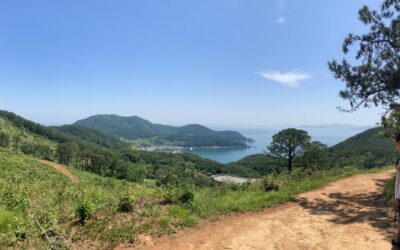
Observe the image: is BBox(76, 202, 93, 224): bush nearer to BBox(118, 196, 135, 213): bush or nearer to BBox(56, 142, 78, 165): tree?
BBox(118, 196, 135, 213): bush

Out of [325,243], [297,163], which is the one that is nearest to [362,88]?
[325,243]

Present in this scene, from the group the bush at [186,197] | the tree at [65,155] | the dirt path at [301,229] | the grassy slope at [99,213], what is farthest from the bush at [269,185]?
the tree at [65,155]

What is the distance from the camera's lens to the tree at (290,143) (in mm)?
25709

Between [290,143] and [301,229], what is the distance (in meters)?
19.5

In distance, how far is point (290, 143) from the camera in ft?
84.9

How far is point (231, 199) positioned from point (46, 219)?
5.14m

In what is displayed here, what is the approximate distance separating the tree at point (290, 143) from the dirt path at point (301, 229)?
618 inches

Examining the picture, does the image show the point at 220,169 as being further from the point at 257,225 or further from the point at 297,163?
the point at 257,225

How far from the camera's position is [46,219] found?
6.25 m

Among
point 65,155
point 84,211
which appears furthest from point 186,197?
point 65,155

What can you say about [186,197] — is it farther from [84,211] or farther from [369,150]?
[369,150]

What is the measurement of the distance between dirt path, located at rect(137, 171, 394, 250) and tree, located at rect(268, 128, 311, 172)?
51.5 feet

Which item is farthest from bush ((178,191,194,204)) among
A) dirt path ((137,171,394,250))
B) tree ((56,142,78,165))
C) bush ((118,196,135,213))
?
tree ((56,142,78,165))

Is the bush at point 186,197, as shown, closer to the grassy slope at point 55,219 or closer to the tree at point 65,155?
the grassy slope at point 55,219
